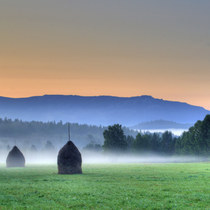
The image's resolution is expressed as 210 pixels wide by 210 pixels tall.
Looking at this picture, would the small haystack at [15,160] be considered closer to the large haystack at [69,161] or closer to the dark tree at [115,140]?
the large haystack at [69,161]

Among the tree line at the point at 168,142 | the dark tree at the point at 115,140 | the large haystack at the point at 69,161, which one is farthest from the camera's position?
the dark tree at the point at 115,140

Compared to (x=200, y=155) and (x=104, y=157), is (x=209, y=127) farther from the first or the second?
(x=104, y=157)

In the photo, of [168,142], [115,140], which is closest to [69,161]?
[115,140]

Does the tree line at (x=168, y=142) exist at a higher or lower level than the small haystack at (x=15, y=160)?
higher

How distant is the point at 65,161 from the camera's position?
5500 centimetres

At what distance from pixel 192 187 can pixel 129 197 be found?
27.7 feet

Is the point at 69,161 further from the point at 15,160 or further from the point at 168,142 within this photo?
the point at 168,142

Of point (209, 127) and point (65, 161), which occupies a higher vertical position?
point (209, 127)

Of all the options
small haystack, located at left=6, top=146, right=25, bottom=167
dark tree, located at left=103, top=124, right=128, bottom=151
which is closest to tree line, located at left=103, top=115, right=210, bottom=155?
dark tree, located at left=103, top=124, right=128, bottom=151

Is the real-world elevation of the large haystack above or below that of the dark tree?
below

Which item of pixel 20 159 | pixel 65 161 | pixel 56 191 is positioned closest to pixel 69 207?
pixel 56 191

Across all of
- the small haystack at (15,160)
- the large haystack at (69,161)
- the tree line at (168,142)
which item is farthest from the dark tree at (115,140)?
the large haystack at (69,161)

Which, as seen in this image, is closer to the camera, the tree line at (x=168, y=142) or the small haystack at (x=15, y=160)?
the small haystack at (x=15, y=160)

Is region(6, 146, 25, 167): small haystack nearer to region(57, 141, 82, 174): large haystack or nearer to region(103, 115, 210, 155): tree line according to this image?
region(57, 141, 82, 174): large haystack
